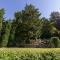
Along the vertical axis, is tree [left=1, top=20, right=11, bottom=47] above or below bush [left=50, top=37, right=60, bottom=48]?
above

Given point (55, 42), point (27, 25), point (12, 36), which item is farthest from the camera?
point (27, 25)

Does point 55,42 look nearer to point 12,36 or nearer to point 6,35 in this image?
point 12,36

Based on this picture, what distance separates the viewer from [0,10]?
35250mm

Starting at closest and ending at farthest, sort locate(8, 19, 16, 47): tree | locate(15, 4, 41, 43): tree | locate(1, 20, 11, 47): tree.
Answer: locate(1, 20, 11, 47): tree
locate(8, 19, 16, 47): tree
locate(15, 4, 41, 43): tree

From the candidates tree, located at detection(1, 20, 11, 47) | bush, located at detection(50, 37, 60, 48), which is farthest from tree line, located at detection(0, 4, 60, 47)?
bush, located at detection(50, 37, 60, 48)

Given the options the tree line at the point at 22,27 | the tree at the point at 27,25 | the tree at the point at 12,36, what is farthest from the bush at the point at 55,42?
the tree at the point at 12,36

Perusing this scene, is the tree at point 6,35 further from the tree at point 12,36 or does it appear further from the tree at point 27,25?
the tree at point 27,25

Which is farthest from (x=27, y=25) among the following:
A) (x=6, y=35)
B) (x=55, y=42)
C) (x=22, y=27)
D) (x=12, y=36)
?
(x=55, y=42)

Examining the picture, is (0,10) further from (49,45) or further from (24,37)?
(49,45)

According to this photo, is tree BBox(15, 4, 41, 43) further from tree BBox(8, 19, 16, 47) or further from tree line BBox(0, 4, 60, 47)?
tree BBox(8, 19, 16, 47)

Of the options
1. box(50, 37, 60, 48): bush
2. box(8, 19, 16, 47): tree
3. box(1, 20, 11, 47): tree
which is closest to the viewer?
box(50, 37, 60, 48): bush

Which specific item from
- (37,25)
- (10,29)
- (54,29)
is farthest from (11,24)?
(54,29)

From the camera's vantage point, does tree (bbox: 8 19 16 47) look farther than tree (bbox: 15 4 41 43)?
No

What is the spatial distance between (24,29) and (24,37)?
1.42 meters
